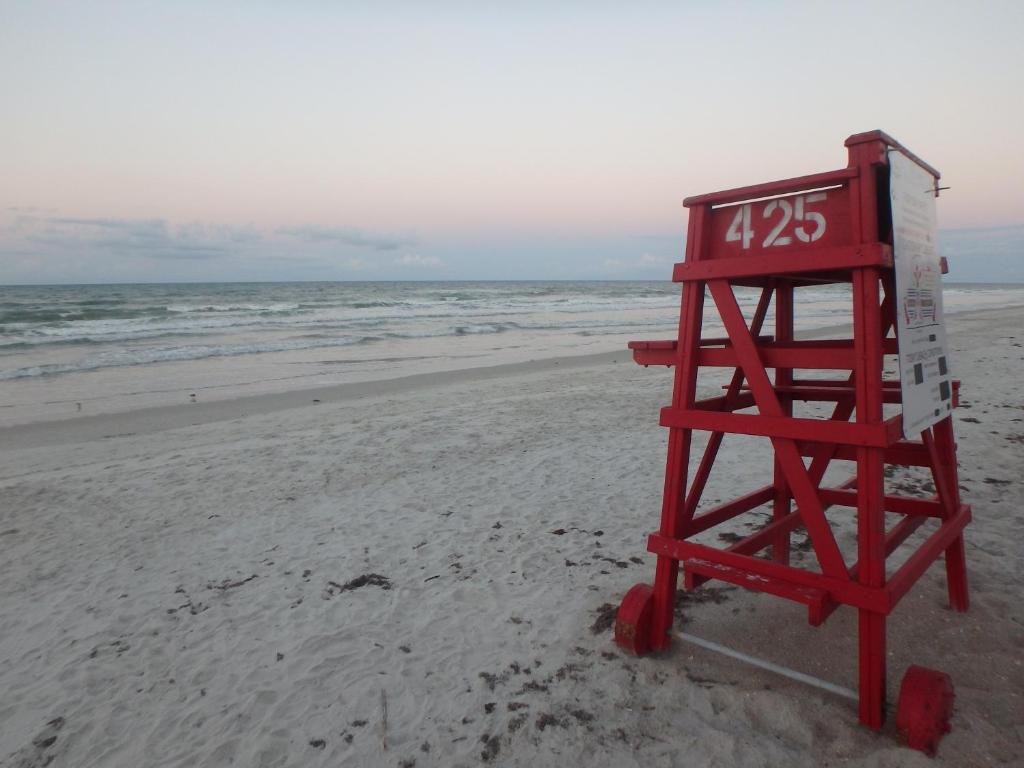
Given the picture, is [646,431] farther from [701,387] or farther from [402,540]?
[402,540]

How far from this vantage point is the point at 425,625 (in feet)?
12.9

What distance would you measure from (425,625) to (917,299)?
3.11m

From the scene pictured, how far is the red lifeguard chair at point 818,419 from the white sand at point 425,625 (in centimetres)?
34

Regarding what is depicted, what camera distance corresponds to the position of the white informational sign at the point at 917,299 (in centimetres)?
270

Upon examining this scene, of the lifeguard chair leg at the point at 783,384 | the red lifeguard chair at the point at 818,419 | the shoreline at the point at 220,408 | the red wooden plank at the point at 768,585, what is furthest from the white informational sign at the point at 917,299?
the shoreline at the point at 220,408

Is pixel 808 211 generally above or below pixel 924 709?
above

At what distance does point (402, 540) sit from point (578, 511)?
1530mm

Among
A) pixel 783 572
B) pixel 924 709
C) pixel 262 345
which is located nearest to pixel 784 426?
pixel 783 572

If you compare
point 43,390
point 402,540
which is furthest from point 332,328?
point 402,540

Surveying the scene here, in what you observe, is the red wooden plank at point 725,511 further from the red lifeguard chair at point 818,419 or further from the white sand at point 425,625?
the white sand at point 425,625

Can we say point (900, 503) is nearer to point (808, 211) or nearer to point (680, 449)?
point (680, 449)

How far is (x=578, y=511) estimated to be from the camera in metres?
5.73

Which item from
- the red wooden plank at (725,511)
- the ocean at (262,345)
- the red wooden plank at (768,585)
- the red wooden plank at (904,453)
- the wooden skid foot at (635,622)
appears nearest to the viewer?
the red wooden plank at (768,585)

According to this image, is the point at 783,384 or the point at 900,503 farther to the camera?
the point at 783,384
